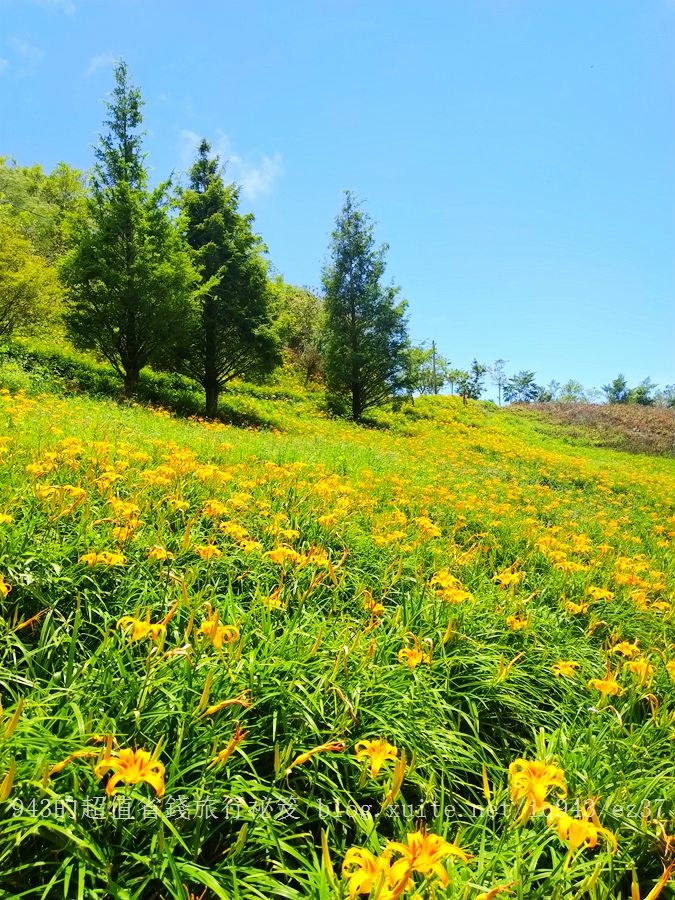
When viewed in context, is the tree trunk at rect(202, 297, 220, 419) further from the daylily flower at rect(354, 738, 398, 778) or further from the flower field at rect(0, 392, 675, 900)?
the daylily flower at rect(354, 738, 398, 778)

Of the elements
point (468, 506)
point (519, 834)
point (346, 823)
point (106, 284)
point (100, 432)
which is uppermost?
point (106, 284)

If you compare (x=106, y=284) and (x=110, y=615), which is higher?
(x=106, y=284)

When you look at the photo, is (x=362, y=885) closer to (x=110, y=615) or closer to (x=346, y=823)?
(x=346, y=823)

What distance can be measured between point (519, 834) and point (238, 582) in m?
1.86

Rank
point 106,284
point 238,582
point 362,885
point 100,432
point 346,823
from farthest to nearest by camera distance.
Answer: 1. point 106,284
2. point 100,432
3. point 238,582
4. point 346,823
5. point 362,885

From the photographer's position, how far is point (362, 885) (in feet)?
3.07

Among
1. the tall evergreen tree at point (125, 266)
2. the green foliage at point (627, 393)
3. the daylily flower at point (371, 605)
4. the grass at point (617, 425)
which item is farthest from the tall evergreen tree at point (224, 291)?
the green foliage at point (627, 393)

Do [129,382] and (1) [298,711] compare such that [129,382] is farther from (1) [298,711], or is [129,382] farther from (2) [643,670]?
(2) [643,670]

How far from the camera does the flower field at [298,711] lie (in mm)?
1218

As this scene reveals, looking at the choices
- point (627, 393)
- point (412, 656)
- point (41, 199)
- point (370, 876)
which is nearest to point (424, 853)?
Result: point (370, 876)

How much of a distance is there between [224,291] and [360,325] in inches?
306

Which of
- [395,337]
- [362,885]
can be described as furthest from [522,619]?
Result: [395,337]

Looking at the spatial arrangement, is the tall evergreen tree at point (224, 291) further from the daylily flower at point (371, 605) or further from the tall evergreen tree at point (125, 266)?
the daylily flower at point (371, 605)

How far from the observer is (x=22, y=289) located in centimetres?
1206
